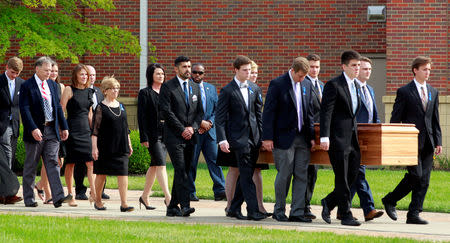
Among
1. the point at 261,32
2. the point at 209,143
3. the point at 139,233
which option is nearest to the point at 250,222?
the point at 139,233

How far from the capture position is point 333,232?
9.15 meters

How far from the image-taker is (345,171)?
1004cm

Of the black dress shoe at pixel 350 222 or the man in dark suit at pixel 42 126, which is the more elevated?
the man in dark suit at pixel 42 126

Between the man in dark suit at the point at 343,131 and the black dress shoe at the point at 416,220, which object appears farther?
the black dress shoe at the point at 416,220

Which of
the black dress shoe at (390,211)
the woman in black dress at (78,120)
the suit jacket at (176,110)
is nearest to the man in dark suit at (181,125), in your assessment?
the suit jacket at (176,110)

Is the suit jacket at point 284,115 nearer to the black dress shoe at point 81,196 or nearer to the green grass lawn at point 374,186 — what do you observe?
the green grass lawn at point 374,186

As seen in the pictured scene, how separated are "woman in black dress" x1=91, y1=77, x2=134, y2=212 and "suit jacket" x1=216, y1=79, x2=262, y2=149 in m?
1.58

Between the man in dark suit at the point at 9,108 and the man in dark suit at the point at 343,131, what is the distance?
4.81m

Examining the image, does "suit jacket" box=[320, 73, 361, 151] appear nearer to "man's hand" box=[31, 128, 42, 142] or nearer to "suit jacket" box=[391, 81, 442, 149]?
"suit jacket" box=[391, 81, 442, 149]

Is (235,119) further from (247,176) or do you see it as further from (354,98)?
(354,98)

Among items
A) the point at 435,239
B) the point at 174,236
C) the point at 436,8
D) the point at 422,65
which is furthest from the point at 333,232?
the point at 436,8

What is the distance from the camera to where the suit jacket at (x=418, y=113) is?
10.5m

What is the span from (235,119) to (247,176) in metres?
0.73

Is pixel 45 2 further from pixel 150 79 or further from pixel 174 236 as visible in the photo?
pixel 174 236
